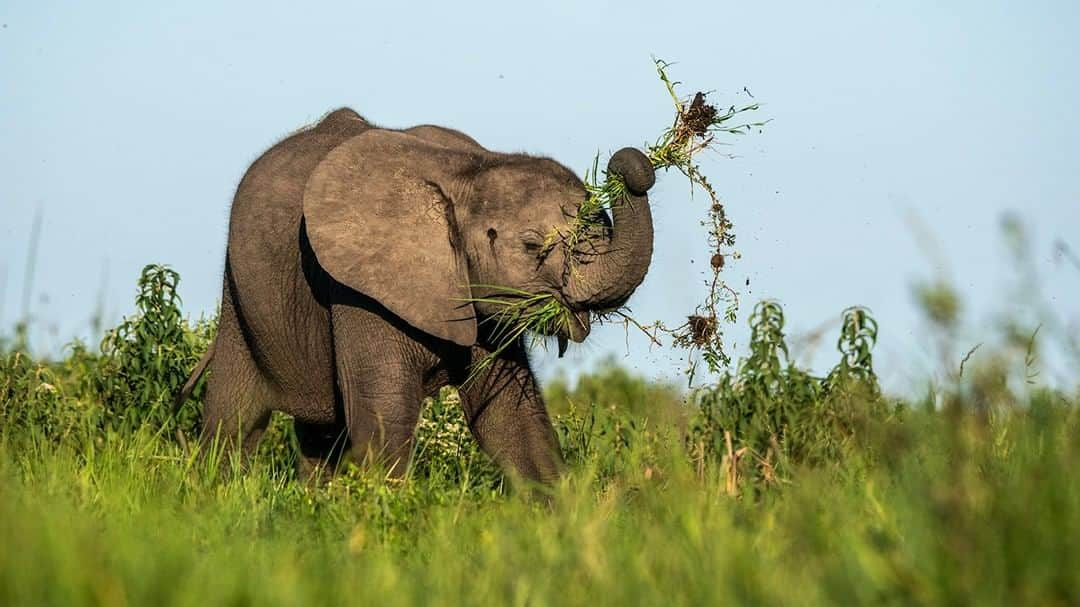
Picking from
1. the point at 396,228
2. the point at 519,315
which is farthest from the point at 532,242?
the point at 396,228

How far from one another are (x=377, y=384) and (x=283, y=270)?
1.30 metres

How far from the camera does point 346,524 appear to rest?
698 centimetres

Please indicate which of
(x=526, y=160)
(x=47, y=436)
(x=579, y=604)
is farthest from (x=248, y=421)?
(x=579, y=604)

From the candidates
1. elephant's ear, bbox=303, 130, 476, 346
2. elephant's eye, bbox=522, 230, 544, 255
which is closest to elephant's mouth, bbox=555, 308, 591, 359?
elephant's eye, bbox=522, 230, 544, 255

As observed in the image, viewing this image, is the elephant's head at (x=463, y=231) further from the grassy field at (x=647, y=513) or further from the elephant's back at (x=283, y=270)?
the grassy field at (x=647, y=513)

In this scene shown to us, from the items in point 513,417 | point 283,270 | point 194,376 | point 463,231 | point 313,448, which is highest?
point 463,231

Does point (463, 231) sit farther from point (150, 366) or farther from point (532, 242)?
point (150, 366)

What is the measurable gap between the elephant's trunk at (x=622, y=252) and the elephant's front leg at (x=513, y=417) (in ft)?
3.02

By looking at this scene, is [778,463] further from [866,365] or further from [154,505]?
[154,505]

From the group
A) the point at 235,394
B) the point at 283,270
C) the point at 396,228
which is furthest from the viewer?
the point at 235,394

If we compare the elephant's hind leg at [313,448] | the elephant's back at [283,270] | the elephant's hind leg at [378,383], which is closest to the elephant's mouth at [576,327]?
the elephant's hind leg at [378,383]

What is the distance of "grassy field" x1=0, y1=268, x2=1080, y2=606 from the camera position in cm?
438

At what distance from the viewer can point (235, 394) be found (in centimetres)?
1060

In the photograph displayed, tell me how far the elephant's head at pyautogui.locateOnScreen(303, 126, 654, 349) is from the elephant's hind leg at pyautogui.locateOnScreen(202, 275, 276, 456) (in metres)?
1.46
